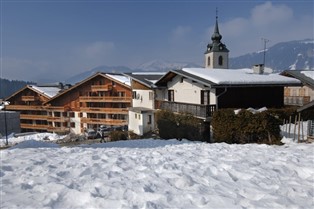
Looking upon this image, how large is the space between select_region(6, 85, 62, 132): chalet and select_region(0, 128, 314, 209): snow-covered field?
1829 inches

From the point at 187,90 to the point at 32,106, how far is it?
1598 inches

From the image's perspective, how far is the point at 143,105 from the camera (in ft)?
107

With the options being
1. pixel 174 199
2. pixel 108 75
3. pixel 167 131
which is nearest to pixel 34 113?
pixel 108 75

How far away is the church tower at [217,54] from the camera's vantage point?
165ft

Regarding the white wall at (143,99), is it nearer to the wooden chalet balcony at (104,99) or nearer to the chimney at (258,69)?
the wooden chalet balcony at (104,99)

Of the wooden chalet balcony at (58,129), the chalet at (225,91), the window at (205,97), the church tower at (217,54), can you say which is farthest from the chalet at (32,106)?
the window at (205,97)

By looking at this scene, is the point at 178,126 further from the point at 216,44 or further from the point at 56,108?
the point at 56,108

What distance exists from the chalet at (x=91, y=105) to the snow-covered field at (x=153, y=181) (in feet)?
110

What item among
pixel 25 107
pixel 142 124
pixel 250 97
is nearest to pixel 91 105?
pixel 25 107

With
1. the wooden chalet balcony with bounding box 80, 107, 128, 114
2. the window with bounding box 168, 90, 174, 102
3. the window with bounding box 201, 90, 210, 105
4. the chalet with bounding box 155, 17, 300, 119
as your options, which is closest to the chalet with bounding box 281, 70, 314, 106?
the chalet with bounding box 155, 17, 300, 119

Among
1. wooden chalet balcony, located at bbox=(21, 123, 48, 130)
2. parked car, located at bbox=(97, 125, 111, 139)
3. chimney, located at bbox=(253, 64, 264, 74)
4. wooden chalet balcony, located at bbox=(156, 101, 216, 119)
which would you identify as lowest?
wooden chalet balcony, located at bbox=(21, 123, 48, 130)

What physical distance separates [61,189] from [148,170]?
2.66m

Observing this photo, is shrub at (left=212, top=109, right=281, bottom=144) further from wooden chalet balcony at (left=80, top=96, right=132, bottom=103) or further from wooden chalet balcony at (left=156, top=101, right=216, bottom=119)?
wooden chalet balcony at (left=80, top=96, right=132, bottom=103)

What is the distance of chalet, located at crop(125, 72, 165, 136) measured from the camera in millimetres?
29422
